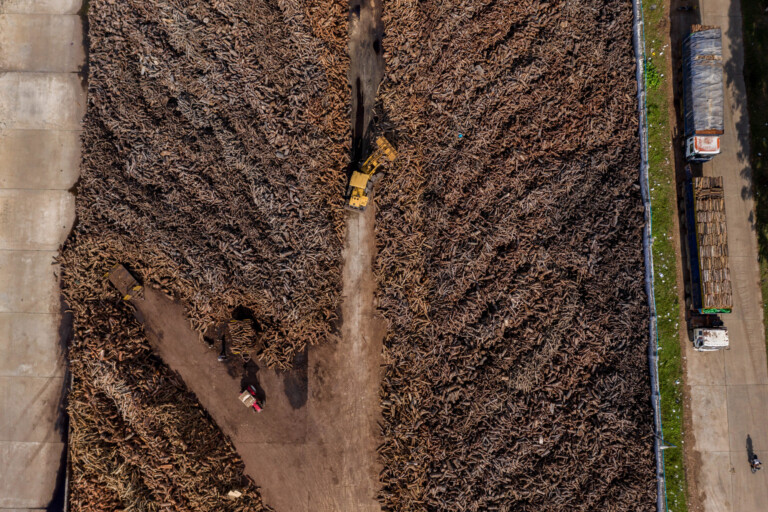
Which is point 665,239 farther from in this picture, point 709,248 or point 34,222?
point 34,222

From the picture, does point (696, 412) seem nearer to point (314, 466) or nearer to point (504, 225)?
point (504, 225)

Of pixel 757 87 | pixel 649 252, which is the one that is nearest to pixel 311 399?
pixel 649 252

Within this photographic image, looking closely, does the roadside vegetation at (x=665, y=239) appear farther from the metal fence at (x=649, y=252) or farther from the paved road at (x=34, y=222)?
the paved road at (x=34, y=222)

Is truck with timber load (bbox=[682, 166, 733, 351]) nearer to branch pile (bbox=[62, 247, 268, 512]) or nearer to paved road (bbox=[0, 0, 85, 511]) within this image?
branch pile (bbox=[62, 247, 268, 512])

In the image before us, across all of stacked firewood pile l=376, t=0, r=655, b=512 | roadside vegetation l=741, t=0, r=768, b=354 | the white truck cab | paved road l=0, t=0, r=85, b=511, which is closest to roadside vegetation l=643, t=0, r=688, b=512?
the white truck cab

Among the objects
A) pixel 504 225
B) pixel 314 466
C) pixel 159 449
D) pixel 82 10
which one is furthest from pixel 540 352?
pixel 82 10

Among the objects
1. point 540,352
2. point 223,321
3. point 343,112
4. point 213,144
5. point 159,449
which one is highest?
point 343,112
